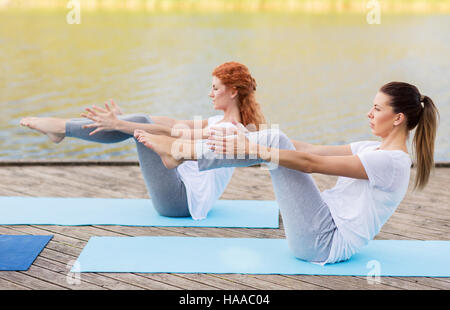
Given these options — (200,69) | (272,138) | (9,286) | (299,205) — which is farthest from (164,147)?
(200,69)

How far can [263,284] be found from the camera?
8.48 ft

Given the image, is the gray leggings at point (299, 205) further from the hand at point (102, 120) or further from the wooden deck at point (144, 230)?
the hand at point (102, 120)

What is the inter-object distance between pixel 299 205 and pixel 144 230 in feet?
3.38

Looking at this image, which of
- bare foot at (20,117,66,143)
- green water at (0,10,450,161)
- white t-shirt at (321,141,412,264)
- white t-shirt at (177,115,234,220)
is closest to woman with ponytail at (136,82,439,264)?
white t-shirt at (321,141,412,264)

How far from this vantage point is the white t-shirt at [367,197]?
2.55m

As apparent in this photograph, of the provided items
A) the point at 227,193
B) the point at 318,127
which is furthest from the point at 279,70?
the point at 227,193

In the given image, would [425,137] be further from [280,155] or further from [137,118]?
[137,118]

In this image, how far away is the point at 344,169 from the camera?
2.51m

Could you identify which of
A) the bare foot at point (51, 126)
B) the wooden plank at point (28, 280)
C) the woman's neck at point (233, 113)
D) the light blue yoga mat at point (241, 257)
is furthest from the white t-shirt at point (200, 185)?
the wooden plank at point (28, 280)

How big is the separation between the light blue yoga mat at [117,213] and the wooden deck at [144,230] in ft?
0.26

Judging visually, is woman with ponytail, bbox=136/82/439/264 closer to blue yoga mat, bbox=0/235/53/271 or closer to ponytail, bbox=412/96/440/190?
ponytail, bbox=412/96/440/190

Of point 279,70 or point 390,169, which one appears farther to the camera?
point 279,70

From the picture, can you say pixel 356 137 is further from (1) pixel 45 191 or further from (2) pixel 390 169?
(2) pixel 390 169

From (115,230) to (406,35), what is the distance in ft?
53.7
